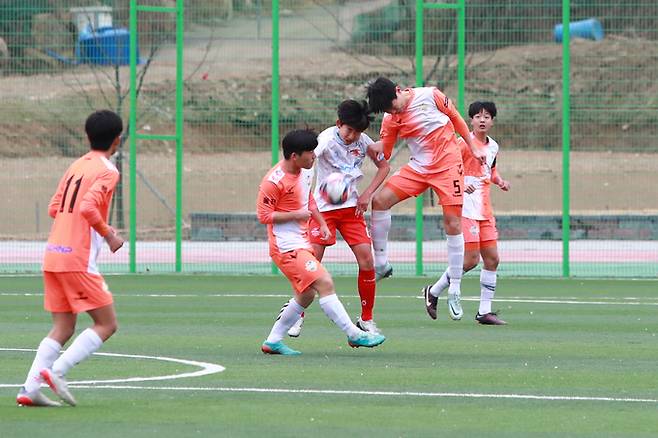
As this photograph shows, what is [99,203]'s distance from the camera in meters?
8.91

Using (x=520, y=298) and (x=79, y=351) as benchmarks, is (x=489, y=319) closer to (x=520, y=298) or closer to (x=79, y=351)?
(x=520, y=298)

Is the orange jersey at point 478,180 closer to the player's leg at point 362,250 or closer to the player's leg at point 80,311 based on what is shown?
the player's leg at point 362,250

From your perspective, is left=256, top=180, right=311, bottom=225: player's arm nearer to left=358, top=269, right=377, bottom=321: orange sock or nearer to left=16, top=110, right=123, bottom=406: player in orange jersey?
left=358, top=269, right=377, bottom=321: orange sock

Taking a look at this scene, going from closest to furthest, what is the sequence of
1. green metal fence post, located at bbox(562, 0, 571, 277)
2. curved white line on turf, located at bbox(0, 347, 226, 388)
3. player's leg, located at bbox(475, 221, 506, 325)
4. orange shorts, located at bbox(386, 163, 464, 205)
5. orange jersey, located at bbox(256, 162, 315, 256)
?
curved white line on turf, located at bbox(0, 347, 226, 388) < orange jersey, located at bbox(256, 162, 315, 256) < orange shorts, located at bbox(386, 163, 464, 205) < player's leg, located at bbox(475, 221, 506, 325) < green metal fence post, located at bbox(562, 0, 571, 277)

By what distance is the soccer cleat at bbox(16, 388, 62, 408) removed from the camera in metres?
9.00

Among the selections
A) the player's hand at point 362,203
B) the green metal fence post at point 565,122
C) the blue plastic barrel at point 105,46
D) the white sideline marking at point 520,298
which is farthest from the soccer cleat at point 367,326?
the blue plastic barrel at point 105,46

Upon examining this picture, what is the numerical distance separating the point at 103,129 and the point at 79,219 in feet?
1.76

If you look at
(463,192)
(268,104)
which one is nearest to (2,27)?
(268,104)

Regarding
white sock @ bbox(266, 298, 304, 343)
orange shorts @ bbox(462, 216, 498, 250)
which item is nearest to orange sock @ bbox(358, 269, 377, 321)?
white sock @ bbox(266, 298, 304, 343)

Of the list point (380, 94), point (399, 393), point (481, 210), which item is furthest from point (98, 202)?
point (481, 210)

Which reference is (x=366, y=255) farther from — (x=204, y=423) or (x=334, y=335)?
(x=204, y=423)

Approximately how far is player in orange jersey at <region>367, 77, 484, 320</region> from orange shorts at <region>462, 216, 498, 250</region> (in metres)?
0.61

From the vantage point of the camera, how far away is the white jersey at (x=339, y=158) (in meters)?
12.9

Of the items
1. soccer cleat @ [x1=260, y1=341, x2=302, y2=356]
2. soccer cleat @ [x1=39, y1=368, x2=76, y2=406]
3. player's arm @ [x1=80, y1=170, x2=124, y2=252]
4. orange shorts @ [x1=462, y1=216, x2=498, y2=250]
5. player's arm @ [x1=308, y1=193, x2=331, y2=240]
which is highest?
player's arm @ [x1=80, y1=170, x2=124, y2=252]
